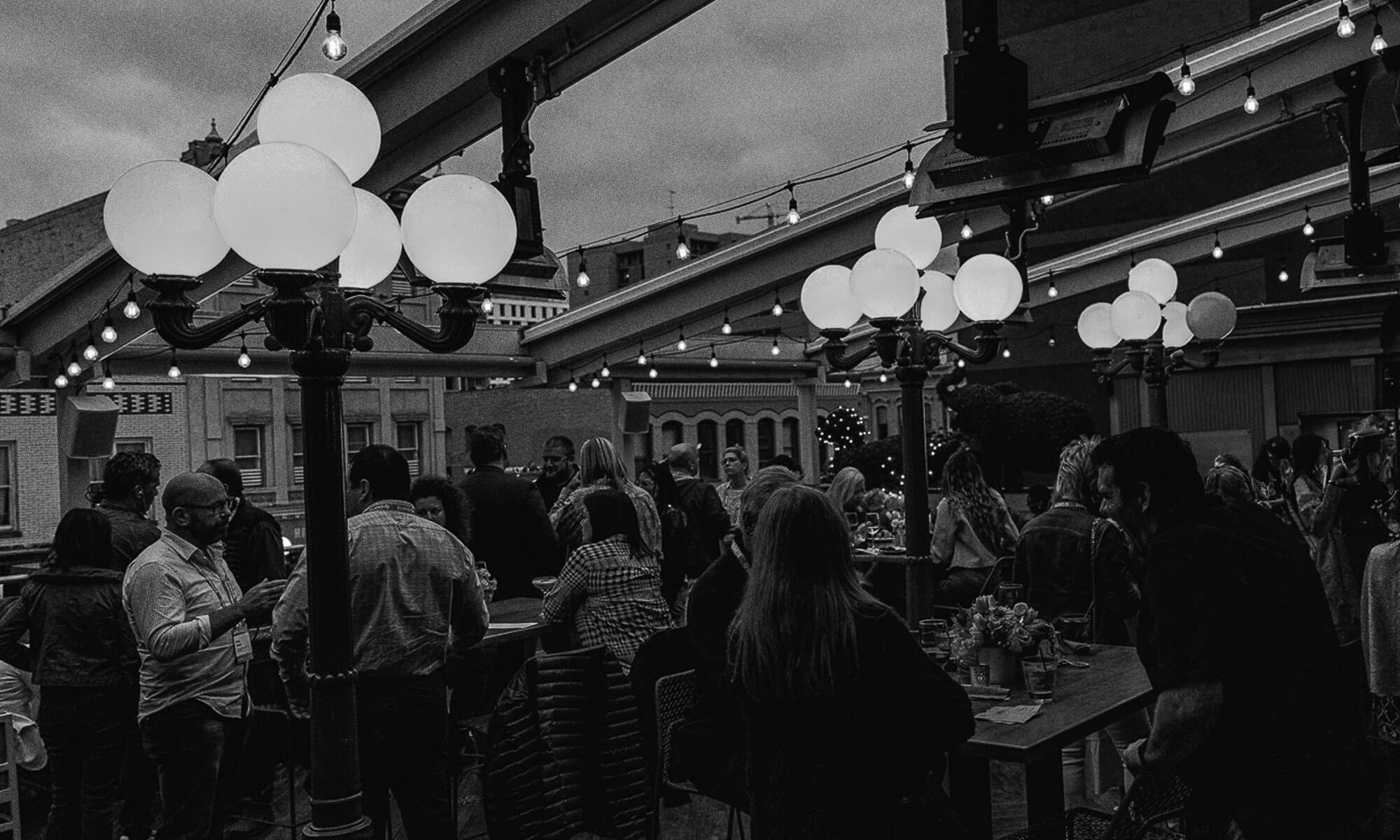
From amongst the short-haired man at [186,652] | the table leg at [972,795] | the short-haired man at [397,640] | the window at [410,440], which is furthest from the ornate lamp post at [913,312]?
the window at [410,440]

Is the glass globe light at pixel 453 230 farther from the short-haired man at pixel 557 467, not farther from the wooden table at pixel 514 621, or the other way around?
the short-haired man at pixel 557 467

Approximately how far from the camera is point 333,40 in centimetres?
610

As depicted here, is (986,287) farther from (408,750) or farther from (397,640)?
(408,750)

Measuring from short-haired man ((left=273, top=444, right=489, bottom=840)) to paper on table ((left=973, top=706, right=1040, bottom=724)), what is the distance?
1.68 m

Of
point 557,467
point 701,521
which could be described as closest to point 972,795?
point 701,521

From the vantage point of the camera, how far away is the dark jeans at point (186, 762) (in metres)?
3.60

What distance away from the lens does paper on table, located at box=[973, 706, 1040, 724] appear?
320cm

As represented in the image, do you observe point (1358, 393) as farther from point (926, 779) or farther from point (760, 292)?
point (926, 779)

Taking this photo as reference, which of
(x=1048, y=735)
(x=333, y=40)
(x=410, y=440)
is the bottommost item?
(x=1048, y=735)

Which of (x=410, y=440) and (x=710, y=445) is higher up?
(x=410, y=440)

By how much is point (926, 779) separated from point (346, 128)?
7.03 ft

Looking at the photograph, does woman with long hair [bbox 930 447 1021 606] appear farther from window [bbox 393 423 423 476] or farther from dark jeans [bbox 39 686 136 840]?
window [bbox 393 423 423 476]

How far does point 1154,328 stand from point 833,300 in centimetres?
269

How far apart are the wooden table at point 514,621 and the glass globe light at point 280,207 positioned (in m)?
2.31
